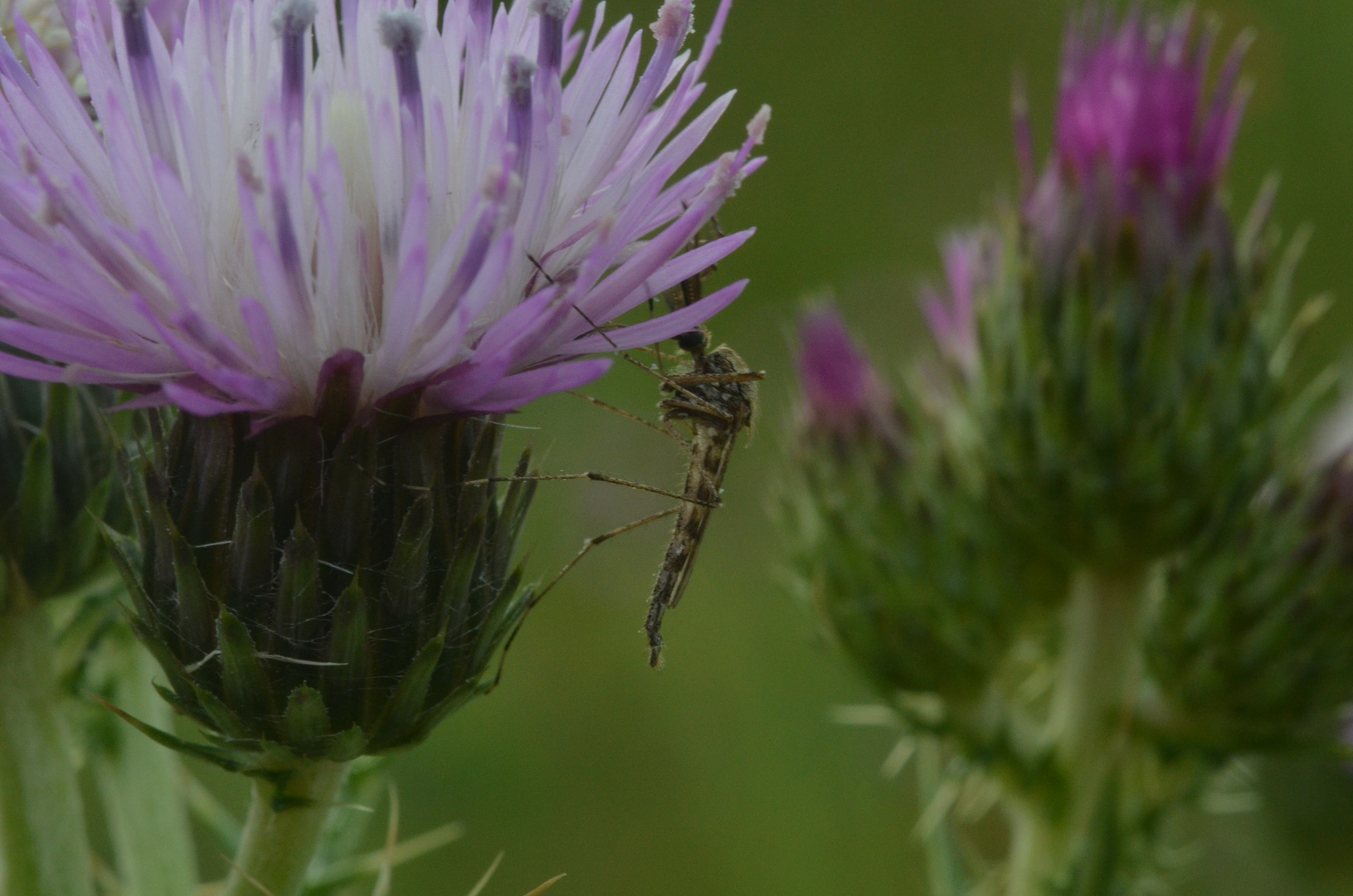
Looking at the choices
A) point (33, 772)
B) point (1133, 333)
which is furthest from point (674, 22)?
point (1133, 333)

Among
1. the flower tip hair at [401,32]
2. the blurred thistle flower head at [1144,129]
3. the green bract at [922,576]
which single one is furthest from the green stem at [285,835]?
the blurred thistle flower head at [1144,129]

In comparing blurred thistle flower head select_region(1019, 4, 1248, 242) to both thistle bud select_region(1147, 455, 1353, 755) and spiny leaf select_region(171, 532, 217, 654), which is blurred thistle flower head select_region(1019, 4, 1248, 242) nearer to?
thistle bud select_region(1147, 455, 1353, 755)

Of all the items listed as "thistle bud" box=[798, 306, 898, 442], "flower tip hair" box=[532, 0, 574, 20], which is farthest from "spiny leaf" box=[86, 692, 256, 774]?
"thistle bud" box=[798, 306, 898, 442]

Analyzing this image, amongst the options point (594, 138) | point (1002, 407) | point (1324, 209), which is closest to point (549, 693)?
point (1002, 407)

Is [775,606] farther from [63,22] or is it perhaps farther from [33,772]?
[63,22]

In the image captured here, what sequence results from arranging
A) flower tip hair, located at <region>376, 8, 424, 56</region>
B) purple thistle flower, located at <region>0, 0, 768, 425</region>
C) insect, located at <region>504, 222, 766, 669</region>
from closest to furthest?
purple thistle flower, located at <region>0, 0, 768, 425</region>, flower tip hair, located at <region>376, 8, 424, 56</region>, insect, located at <region>504, 222, 766, 669</region>

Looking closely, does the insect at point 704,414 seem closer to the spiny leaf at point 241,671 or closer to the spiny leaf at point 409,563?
the spiny leaf at point 409,563
